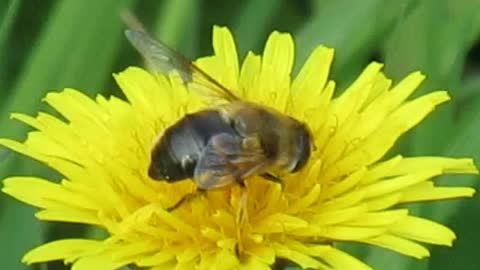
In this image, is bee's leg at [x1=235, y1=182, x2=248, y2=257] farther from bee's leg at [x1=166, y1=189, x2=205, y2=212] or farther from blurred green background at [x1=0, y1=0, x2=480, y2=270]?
blurred green background at [x1=0, y1=0, x2=480, y2=270]

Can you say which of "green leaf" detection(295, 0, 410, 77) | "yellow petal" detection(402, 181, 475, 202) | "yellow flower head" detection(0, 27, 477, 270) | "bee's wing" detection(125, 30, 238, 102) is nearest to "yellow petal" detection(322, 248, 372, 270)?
"yellow flower head" detection(0, 27, 477, 270)

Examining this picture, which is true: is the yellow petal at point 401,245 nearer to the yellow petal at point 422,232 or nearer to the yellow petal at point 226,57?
the yellow petal at point 422,232

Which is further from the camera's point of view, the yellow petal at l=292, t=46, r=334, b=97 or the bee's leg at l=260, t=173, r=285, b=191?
the yellow petal at l=292, t=46, r=334, b=97

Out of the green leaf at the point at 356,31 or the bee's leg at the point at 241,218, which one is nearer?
the bee's leg at the point at 241,218

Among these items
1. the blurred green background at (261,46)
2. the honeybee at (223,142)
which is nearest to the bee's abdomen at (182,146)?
the honeybee at (223,142)

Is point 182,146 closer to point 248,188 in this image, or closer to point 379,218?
point 248,188

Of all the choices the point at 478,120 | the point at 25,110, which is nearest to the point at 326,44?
the point at 478,120
